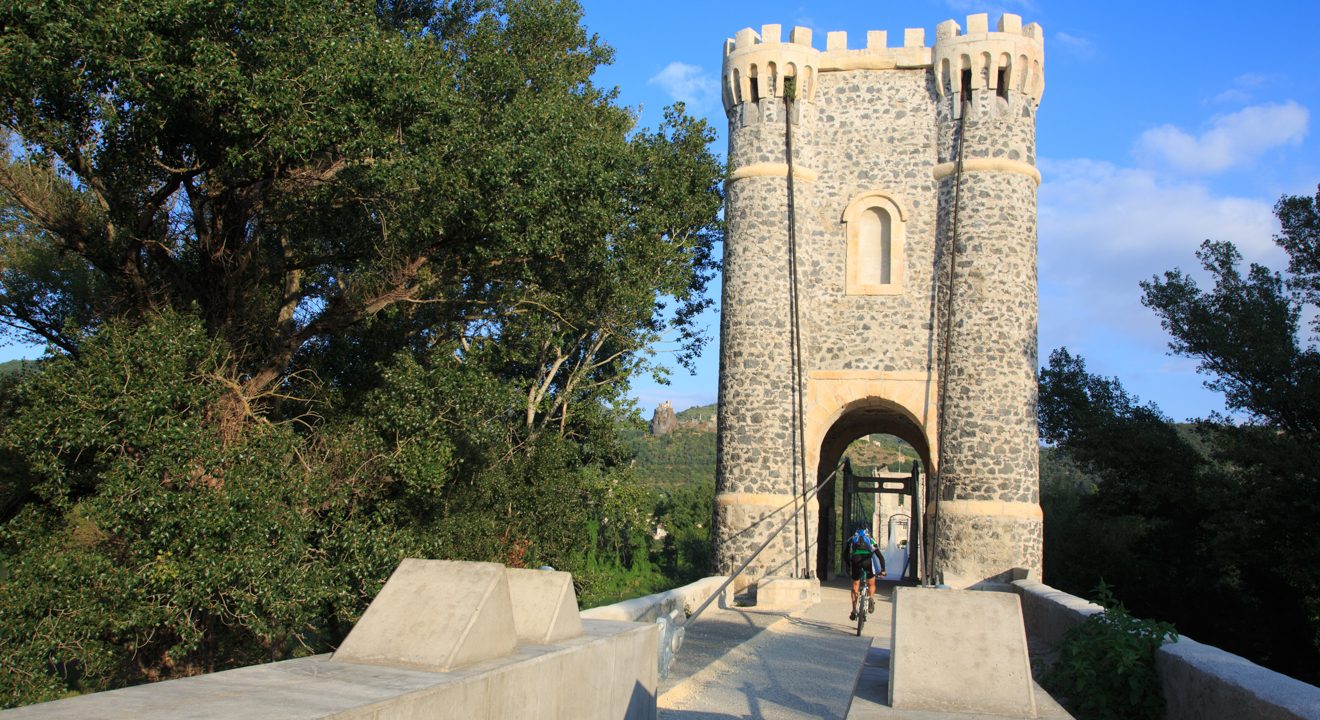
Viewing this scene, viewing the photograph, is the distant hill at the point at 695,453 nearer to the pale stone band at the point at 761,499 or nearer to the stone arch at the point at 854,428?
the stone arch at the point at 854,428

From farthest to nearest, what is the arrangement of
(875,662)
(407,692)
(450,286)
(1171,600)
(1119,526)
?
(1119,526) < (1171,600) < (450,286) < (875,662) < (407,692)

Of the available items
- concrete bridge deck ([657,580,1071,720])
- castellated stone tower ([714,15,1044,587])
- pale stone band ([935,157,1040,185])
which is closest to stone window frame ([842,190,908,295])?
castellated stone tower ([714,15,1044,587])

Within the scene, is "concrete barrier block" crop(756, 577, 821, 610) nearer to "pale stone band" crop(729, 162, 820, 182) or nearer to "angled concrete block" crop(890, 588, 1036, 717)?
"pale stone band" crop(729, 162, 820, 182)

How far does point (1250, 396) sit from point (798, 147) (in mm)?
9080

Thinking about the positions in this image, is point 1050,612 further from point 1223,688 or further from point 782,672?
point 1223,688

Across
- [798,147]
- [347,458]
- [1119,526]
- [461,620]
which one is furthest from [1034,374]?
[461,620]

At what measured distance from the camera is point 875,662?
532 cm

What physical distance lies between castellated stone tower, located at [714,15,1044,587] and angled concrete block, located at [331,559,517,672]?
14.1 meters

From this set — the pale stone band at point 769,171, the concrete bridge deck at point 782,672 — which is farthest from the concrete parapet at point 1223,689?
the pale stone band at point 769,171

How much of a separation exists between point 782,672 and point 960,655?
5.66 metres

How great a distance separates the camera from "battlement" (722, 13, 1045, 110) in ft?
60.4

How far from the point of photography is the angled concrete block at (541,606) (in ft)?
17.7

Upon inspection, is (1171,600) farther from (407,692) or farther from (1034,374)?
(407,692)

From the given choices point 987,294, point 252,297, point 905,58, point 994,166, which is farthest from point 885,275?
point 252,297
